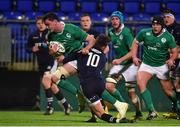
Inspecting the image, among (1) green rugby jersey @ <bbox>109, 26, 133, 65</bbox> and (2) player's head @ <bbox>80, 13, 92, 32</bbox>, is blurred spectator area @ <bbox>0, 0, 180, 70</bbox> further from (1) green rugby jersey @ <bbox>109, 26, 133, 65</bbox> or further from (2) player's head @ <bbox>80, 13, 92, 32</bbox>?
(1) green rugby jersey @ <bbox>109, 26, 133, 65</bbox>

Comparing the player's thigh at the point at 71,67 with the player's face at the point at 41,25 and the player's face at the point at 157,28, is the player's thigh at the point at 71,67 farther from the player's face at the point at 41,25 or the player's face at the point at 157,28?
the player's face at the point at 41,25

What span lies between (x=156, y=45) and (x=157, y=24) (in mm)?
450

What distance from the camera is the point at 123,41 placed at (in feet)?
39.1

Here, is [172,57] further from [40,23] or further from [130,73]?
[40,23]

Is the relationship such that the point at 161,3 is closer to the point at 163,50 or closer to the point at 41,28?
the point at 41,28

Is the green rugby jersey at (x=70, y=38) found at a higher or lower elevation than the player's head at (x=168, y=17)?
lower

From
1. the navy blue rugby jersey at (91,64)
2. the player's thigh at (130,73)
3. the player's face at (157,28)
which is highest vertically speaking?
the player's face at (157,28)

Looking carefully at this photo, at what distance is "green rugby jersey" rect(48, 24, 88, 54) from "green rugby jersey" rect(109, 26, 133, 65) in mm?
1169

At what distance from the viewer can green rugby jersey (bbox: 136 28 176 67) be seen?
11.2m

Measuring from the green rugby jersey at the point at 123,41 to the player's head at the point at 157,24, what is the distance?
2.51ft

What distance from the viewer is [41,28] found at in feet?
44.9

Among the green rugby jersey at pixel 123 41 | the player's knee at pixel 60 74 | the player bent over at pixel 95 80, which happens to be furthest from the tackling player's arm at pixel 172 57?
the player's knee at pixel 60 74

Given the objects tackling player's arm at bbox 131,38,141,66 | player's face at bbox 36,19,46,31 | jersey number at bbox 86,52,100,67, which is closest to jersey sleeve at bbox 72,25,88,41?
jersey number at bbox 86,52,100,67

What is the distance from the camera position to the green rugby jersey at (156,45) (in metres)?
11.2
